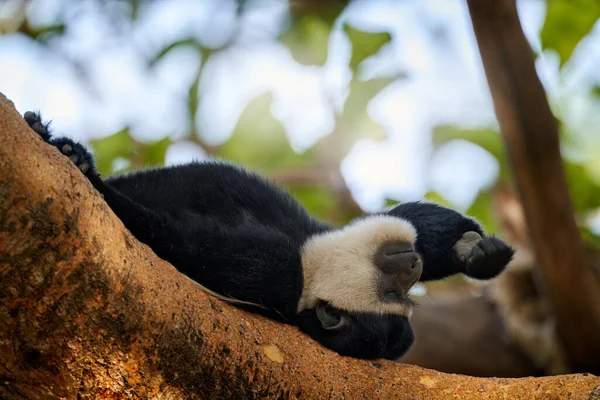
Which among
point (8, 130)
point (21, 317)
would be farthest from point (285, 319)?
point (8, 130)

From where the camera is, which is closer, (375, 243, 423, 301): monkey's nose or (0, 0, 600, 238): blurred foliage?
(375, 243, 423, 301): monkey's nose

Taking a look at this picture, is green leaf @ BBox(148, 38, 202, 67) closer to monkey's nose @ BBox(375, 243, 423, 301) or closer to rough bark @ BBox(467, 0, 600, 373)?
rough bark @ BBox(467, 0, 600, 373)

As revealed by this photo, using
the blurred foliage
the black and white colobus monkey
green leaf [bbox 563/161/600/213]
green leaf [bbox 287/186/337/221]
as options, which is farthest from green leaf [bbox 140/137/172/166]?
green leaf [bbox 563/161/600/213]

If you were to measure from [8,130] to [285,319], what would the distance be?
91 cm

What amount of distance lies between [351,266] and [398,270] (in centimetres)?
13

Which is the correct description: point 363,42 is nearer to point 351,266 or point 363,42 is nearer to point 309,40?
point 309,40

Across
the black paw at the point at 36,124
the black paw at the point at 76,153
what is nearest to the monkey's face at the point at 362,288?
the black paw at the point at 76,153

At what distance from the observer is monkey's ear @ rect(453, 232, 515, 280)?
7.09 feet

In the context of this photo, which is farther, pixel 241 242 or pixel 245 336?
pixel 241 242

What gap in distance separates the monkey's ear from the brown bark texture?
46 cm

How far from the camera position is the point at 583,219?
14.5ft

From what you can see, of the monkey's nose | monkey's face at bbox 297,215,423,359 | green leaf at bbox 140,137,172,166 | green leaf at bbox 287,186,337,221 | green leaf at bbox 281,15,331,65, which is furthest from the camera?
green leaf at bbox 287,186,337,221

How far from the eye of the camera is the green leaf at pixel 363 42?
158 inches

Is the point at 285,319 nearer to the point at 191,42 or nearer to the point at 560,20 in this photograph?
the point at 560,20
